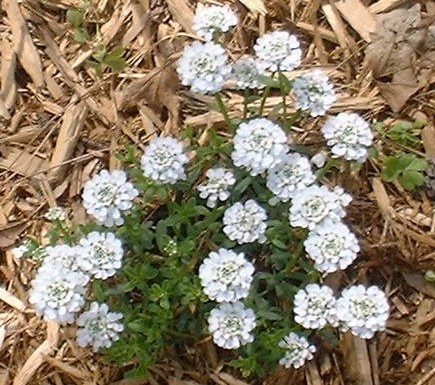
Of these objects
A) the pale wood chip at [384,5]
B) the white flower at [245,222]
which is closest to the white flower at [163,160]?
the white flower at [245,222]

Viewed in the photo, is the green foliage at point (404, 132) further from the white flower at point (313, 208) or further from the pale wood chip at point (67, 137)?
the pale wood chip at point (67, 137)

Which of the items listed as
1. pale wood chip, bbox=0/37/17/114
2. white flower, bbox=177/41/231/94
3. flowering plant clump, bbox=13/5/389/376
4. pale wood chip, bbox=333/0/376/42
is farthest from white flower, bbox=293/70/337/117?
pale wood chip, bbox=0/37/17/114

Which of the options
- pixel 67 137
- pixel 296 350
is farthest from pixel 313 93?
pixel 67 137

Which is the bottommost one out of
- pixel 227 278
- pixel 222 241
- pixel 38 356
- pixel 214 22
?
pixel 38 356

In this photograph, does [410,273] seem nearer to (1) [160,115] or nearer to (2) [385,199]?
(2) [385,199]

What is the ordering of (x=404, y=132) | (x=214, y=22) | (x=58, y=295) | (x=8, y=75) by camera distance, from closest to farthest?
(x=58, y=295), (x=214, y=22), (x=404, y=132), (x=8, y=75)

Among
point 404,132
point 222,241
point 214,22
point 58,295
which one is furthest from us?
point 404,132

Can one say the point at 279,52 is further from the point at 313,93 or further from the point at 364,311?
the point at 364,311
